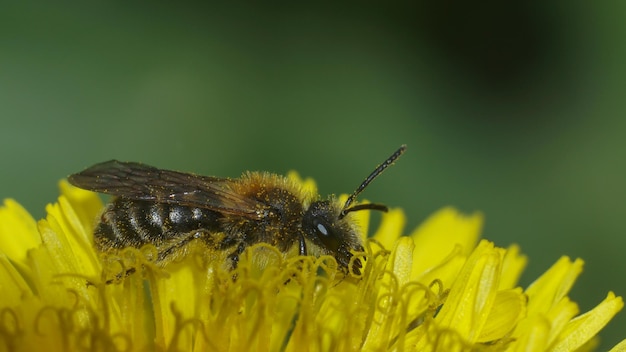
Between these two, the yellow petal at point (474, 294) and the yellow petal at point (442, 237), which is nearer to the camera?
the yellow petal at point (474, 294)

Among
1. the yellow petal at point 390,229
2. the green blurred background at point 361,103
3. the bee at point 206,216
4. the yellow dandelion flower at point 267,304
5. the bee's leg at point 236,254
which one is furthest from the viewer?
the green blurred background at point 361,103

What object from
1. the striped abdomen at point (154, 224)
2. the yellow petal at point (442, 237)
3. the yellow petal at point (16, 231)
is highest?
the yellow petal at point (16, 231)

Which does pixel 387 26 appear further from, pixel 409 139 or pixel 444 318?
pixel 444 318

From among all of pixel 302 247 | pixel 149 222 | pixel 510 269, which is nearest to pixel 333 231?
pixel 302 247

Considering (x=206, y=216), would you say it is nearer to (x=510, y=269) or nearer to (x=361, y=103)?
(x=510, y=269)

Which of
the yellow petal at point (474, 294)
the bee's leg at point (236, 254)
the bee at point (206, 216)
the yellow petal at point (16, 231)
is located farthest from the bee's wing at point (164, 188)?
the yellow petal at point (474, 294)

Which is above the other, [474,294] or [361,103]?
[361,103]

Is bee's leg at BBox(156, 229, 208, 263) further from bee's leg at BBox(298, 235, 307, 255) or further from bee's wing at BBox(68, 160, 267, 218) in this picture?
bee's leg at BBox(298, 235, 307, 255)

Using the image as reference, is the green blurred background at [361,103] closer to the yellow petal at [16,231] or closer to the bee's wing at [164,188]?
the yellow petal at [16,231]
